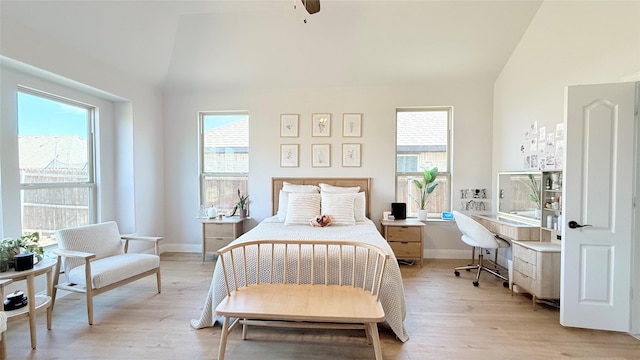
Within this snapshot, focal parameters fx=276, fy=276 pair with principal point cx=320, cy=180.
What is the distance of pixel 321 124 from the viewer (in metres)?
4.40

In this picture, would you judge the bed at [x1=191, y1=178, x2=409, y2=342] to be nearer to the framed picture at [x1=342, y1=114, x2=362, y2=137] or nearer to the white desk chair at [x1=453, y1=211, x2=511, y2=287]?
the framed picture at [x1=342, y1=114, x2=362, y2=137]

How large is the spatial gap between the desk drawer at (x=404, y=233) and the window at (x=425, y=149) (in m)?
0.58

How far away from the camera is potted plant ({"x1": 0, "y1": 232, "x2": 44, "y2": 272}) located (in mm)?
2055

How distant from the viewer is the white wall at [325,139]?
4.27 metres

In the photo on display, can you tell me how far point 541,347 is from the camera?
6.93ft

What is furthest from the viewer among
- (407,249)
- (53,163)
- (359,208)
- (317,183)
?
(317,183)

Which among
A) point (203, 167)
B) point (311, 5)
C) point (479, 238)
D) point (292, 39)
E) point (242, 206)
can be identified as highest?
point (292, 39)

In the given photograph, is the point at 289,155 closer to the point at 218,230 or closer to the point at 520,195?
the point at 218,230

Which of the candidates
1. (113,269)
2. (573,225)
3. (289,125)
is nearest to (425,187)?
(573,225)

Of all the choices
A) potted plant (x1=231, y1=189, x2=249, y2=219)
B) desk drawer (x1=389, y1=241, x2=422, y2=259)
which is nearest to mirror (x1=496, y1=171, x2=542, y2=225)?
desk drawer (x1=389, y1=241, x2=422, y2=259)

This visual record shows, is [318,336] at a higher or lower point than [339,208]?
lower

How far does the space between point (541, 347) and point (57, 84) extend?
5.32m

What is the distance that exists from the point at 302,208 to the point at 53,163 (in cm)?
294

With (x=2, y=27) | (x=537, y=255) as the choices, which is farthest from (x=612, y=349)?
(x=2, y=27)
